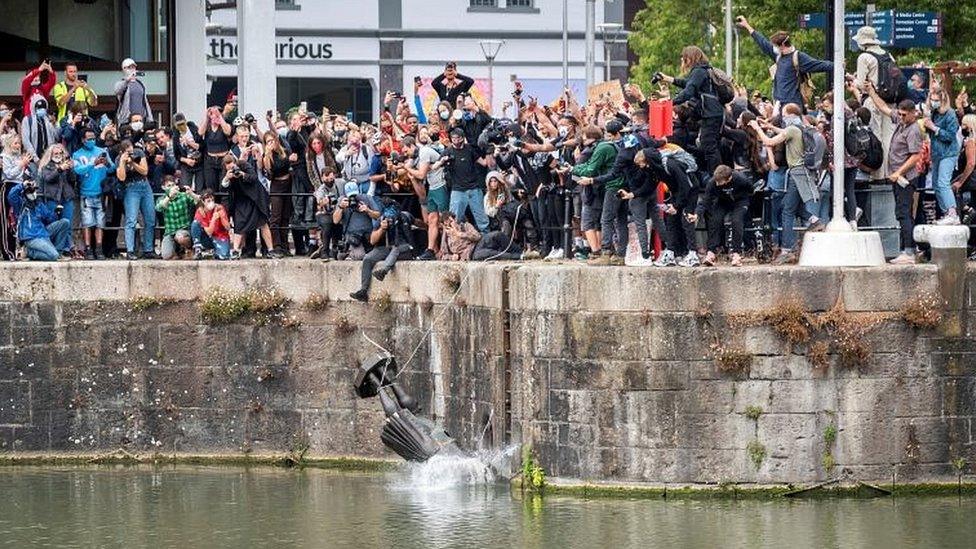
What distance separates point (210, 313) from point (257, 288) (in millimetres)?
696

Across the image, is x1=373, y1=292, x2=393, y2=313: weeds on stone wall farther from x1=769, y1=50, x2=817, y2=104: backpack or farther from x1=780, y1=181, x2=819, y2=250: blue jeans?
x1=769, y1=50, x2=817, y2=104: backpack

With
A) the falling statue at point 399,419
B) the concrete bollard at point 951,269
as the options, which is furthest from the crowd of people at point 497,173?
the falling statue at point 399,419

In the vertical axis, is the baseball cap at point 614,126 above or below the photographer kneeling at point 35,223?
above

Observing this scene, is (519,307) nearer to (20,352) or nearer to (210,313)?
(210,313)

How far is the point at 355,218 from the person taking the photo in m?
28.2

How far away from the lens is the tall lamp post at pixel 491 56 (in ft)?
200

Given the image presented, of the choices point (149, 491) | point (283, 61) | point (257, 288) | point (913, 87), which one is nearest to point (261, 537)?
point (149, 491)

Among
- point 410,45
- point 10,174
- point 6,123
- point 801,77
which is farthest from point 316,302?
point 410,45

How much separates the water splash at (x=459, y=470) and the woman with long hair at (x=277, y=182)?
4.77 metres

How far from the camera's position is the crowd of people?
25.1m

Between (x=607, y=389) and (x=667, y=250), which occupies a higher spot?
(x=667, y=250)

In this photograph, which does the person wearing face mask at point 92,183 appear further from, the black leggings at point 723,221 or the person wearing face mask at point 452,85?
the black leggings at point 723,221

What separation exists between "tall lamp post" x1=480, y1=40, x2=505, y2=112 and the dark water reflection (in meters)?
33.2

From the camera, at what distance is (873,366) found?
24.1 metres
